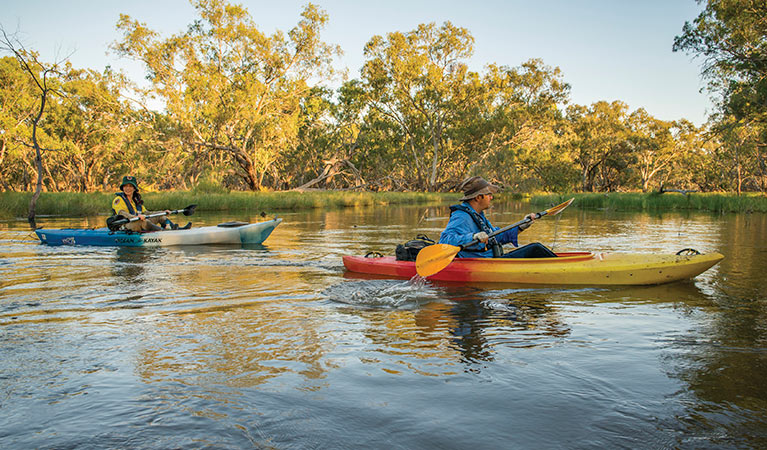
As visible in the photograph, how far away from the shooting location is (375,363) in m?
3.91

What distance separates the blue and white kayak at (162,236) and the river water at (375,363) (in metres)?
3.16

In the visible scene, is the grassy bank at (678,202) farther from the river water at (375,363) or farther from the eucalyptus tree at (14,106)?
the eucalyptus tree at (14,106)

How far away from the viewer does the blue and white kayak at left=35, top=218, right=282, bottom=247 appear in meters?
10.6

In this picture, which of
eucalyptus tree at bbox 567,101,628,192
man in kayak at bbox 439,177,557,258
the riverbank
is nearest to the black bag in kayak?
man in kayak at bbox 439,177,557,258

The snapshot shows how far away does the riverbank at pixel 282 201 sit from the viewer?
805 inches

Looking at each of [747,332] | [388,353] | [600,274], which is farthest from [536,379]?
[600,274]

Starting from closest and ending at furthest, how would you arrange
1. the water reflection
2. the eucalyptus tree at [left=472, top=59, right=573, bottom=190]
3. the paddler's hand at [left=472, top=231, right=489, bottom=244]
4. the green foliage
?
the paddler's hand at [left=472, top=231, right=489, bottom=244] < the water reflection < the green foliage < the eucalyptus tree at [left=472, top=59, right=573, bottom=190]

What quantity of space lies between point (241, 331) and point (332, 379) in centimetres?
145

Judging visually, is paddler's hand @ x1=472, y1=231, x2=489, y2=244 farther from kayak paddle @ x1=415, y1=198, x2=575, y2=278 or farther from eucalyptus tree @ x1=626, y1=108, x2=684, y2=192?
eucalyptus tree @ x1=626, y1=108, x2=684, y2=192

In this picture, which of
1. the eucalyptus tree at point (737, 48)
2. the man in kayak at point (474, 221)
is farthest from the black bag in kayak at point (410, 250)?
the eucalyptus tree at point (737, 48)

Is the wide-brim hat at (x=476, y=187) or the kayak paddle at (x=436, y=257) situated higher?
the wide-brim hat at (x=476, y=187)

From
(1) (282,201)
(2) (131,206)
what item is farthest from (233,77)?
(2) (131,206)

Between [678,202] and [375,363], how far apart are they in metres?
24.3

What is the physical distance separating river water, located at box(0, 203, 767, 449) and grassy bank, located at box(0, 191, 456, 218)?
1437cm
